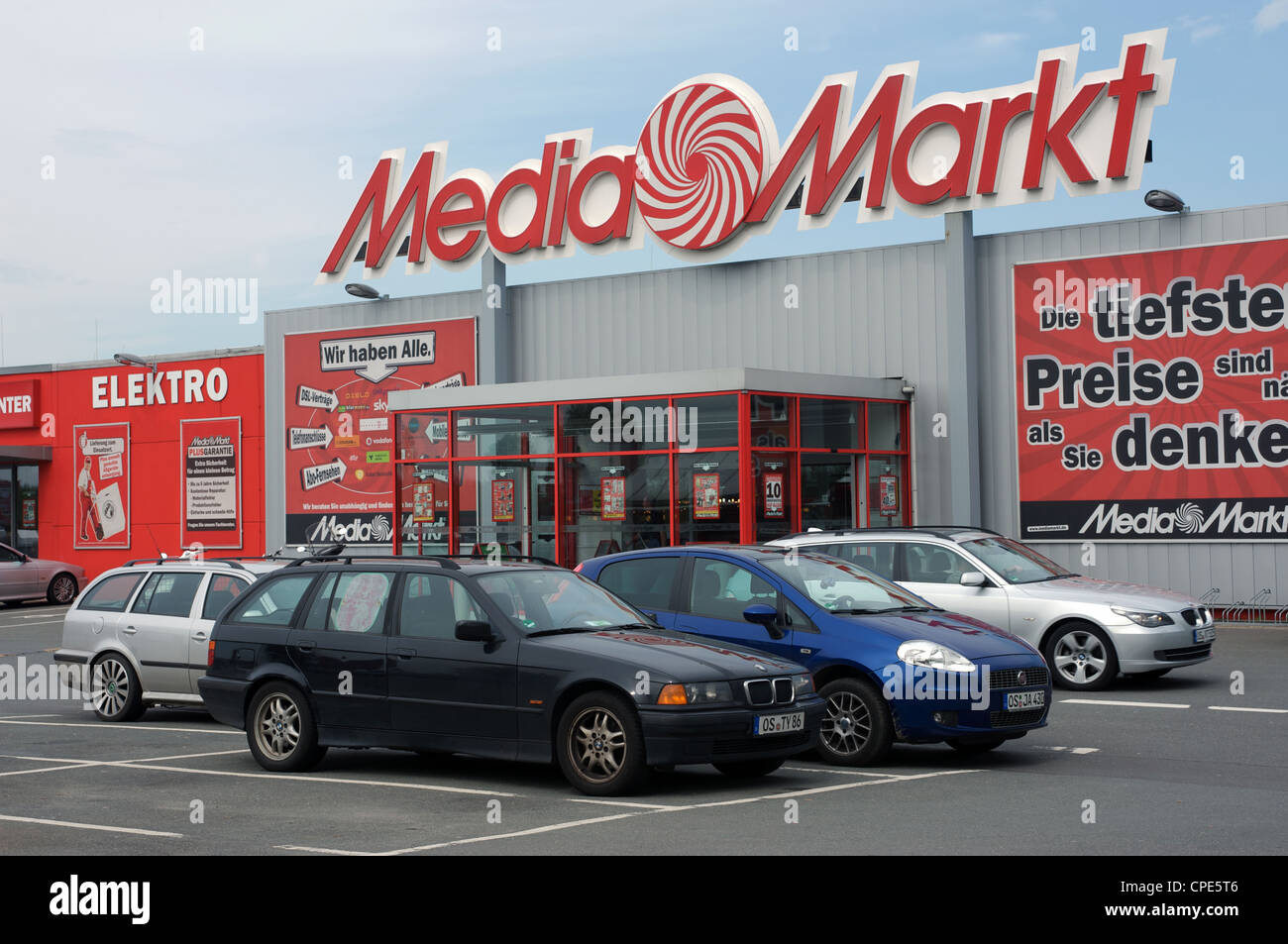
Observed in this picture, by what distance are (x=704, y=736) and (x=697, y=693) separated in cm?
26

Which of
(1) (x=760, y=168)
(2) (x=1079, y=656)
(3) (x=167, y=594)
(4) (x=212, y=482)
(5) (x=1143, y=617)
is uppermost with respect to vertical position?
(1) (x=760, y=168)

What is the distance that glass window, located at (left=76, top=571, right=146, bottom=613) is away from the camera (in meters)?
14.5

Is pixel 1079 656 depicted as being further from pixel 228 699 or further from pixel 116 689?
pixel 116 689

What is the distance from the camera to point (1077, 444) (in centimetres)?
2303

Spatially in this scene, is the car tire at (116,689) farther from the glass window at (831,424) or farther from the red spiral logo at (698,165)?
the red spiral logo at (698,165)

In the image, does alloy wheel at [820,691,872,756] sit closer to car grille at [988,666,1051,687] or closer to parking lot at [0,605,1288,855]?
parking lot at [0,605,1288,855]

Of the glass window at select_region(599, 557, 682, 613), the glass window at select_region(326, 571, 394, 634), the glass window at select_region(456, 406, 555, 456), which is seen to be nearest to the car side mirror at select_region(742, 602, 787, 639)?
the glass window at select_region(599, 557, 682, 613)

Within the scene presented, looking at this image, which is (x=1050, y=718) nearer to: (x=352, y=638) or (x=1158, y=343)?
(x=352, y=638)

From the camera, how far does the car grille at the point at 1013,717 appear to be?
34.7 feet

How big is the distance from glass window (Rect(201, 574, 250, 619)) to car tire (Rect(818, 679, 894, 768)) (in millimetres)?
5744

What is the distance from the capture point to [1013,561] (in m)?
15.7

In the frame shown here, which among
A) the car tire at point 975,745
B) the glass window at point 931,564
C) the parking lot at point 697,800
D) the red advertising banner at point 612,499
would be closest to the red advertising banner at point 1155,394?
the red advertising banner at point 612,499

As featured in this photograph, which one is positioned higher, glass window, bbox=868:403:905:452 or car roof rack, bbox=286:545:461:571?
glass window, bbox=868:403:905:452

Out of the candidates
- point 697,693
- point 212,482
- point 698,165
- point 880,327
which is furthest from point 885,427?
point 212,482
